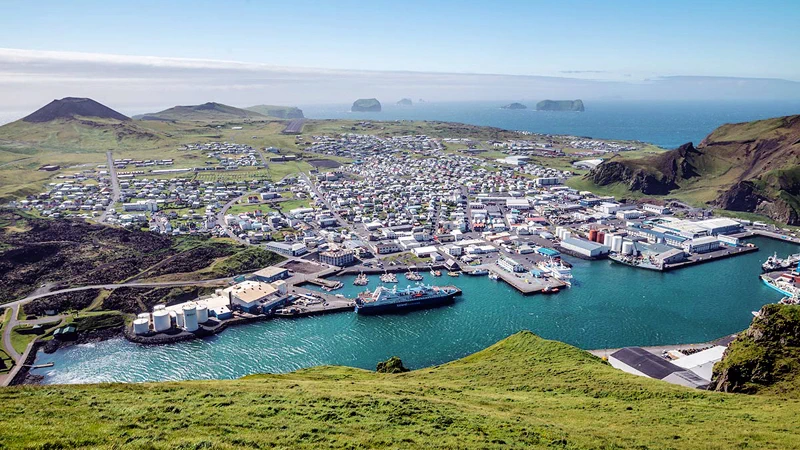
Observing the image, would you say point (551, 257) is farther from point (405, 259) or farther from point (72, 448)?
point (72, 448)

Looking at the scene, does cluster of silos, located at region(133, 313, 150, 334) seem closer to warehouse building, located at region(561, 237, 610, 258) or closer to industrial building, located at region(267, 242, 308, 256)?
industrial building, located at region(267, 242, 308, 256)

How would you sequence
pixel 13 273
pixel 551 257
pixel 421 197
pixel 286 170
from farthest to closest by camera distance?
pixel 286 170, pixel 421 197, pixel 551 257, pixel 13 273

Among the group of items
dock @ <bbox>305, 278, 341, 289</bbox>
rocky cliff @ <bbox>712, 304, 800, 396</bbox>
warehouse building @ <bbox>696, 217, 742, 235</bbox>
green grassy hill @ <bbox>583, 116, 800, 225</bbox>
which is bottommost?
dock @ <bbox>305, 278, 341, 289</bbox>

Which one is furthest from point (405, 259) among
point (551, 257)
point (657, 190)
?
point (657, 190)

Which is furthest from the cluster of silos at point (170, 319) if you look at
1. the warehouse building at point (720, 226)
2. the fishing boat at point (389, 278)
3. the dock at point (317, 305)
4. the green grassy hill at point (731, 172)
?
the green grassy hill at point (731, 172)

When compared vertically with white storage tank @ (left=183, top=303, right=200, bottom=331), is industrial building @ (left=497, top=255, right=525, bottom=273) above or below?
above

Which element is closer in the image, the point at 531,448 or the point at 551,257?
the point at 531,448

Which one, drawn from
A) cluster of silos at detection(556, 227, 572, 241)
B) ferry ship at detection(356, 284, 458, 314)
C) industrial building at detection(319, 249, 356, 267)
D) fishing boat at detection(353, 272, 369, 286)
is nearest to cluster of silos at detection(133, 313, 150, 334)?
ferry ship at detection(356, 284, 458, 314)
